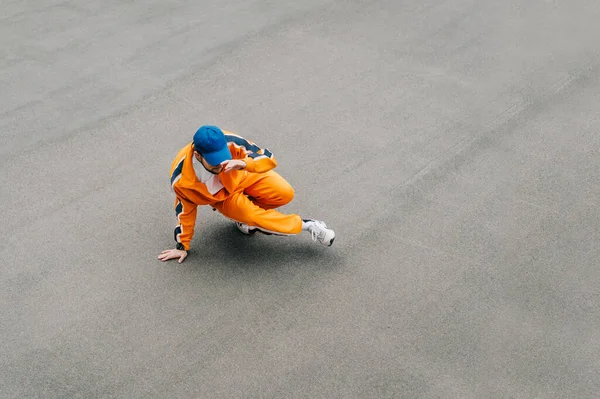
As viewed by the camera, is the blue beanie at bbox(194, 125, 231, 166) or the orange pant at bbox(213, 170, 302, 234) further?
the orange pant at bbox(213, 170, 302, 234)

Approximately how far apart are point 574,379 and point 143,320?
2.88 metres

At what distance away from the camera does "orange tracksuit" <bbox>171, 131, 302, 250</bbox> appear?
4824 millimetres

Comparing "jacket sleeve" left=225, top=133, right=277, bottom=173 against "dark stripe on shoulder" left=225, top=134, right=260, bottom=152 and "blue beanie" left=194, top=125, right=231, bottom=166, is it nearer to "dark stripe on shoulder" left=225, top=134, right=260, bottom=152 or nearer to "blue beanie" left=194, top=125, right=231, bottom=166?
"dark stripe on shoulder" left=225, top=134, right=260, bottom=152

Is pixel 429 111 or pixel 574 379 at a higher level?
pixel 429 111

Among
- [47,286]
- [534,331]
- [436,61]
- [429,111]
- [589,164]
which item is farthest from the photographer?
[436,61]

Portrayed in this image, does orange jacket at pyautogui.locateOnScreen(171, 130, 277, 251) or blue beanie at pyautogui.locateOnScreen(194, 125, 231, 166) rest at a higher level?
blue beanie at pyautogui.locateOnScreen(194, 125, 231, 166)

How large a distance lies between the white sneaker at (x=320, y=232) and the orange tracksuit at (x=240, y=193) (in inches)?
4.5

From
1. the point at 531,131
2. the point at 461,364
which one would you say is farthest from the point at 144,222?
the point at 531,131

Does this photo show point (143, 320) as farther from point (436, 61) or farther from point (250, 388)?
point (436, 61)

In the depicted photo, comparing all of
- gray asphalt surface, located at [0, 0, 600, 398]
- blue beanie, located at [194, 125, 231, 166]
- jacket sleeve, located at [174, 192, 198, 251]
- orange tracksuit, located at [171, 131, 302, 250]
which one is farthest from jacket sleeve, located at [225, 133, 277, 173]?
gray asphalt surface, located at [0, 0, 600, 398]

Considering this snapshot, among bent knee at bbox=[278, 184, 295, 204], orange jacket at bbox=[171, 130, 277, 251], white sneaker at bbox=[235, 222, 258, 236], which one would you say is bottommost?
white sneaker at bbox=[235, 222, 258, 236]

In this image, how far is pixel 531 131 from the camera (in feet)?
21.3

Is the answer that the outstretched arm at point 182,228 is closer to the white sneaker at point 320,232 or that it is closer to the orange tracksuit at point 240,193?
the orange tracksuit at point 240,193

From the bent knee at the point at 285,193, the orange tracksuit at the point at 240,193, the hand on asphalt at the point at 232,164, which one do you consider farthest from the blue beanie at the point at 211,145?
the bent knee at the point at 285,193
